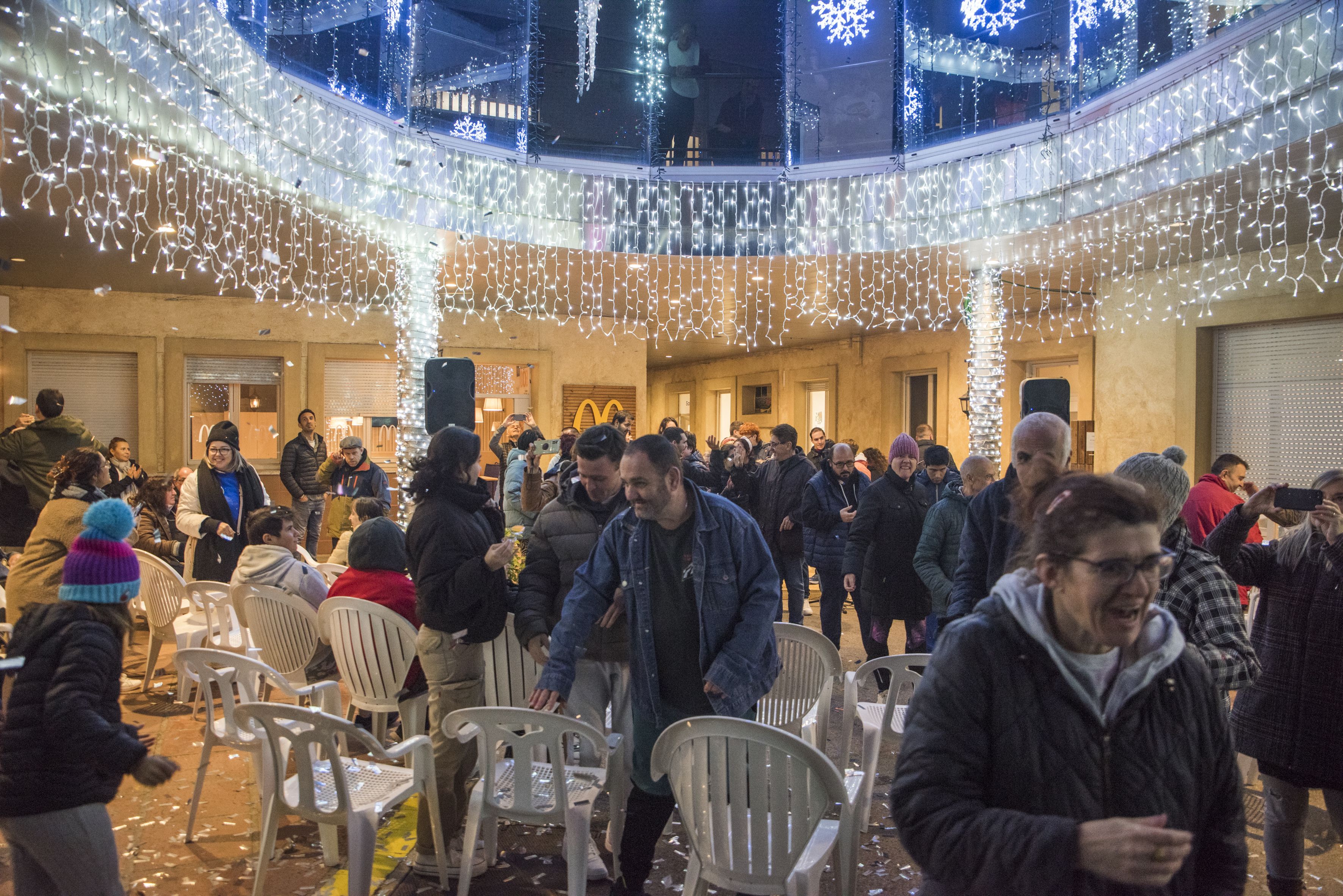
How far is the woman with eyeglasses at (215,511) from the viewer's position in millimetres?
6043

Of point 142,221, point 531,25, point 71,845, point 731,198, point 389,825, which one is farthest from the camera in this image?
point 531,25

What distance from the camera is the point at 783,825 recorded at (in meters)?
2.45

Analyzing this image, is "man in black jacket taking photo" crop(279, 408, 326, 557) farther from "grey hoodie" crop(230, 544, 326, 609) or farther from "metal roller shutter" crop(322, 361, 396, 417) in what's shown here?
"grey hoodie" crop(230, 544, 326, 609)

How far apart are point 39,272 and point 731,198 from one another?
8755mm

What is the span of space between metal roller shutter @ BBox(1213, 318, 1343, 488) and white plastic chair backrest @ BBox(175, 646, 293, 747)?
10022 mm

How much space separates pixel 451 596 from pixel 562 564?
445mm

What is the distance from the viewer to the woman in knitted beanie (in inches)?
84.7

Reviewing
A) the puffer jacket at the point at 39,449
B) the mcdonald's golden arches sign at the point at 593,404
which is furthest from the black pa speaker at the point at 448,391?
the mcdonald's golden arches sign at the point at 593,404

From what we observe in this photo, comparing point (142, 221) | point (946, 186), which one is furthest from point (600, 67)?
point (142, 221)

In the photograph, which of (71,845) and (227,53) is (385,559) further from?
(227,53)

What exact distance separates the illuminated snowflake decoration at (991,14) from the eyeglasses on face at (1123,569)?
11239 millimetres

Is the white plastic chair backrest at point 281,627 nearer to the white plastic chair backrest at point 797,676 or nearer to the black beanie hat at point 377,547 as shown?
the black beanie hat at point 377,547

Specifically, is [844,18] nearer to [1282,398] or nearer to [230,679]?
[1282,398]

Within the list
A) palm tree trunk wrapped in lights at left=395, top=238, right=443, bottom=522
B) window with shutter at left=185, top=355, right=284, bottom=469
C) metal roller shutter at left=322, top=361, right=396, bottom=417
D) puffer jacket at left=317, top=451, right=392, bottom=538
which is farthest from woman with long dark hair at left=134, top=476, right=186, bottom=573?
metal roller shutter at left=322, top=361, right=396, bottom=417
